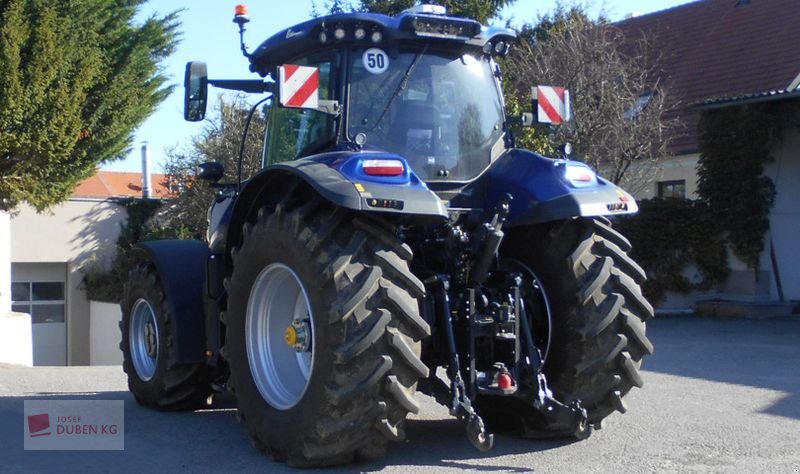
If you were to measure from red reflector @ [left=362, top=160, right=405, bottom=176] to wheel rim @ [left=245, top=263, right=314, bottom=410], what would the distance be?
910mm

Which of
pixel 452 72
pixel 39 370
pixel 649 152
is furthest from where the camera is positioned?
pixel 649 152

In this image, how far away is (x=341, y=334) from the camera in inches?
198

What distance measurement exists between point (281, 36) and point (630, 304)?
9.23 feet

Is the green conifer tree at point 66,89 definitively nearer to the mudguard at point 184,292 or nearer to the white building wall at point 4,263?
the white building wall at point 4,263

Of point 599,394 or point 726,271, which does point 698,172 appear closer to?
point 726,271

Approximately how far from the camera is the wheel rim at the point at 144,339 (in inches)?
299

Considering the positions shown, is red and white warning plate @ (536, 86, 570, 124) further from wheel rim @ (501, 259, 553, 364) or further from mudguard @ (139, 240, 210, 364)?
mudguard @ (139, 240, 210, 364)

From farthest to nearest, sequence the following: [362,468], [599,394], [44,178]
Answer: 1. [44,178]
2. [599,394]
3. [362,468]

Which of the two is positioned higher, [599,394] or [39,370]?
[599,394]

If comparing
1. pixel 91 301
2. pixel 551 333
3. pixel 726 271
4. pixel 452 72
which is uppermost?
pixel 452 72

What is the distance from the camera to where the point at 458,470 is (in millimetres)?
5383

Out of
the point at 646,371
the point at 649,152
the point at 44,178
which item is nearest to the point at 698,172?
the point at 649,152

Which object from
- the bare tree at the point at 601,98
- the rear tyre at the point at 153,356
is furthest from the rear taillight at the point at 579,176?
the bare tree at the point at 601,98

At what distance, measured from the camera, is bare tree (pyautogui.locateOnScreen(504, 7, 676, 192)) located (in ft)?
61.3
